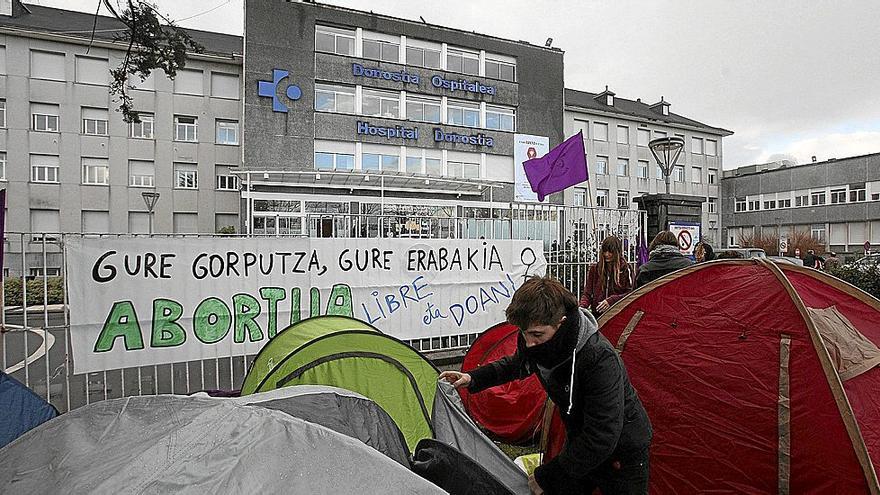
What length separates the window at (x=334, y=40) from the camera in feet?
85.5

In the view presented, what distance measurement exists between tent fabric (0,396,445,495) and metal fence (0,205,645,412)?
3.97 meters

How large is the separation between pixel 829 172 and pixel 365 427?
4854 centimetres

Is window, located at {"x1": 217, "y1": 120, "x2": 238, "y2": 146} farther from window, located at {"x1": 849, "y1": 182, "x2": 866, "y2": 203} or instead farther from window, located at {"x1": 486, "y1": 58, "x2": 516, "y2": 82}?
window, located at {"x1": 849, "y1": 182, "x2": 866, "y2": 203}

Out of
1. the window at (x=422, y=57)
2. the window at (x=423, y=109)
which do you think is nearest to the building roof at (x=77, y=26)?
the window at (x=422, y=57)

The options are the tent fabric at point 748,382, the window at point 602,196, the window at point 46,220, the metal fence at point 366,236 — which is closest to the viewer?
the tent fabric at point 748,382

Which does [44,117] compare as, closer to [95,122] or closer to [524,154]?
[95,122]

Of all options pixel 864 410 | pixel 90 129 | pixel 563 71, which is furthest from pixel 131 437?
pixel 563 71

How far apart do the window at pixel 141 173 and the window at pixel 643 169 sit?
3159 centimetres

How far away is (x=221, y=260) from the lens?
227 inches

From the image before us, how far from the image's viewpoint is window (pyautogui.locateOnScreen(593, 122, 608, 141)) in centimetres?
3761

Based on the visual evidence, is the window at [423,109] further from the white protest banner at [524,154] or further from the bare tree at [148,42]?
the bare tree at [148,42]

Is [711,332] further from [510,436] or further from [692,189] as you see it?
[692,189]

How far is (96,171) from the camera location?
25781 mm

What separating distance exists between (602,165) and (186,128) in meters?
26.6
